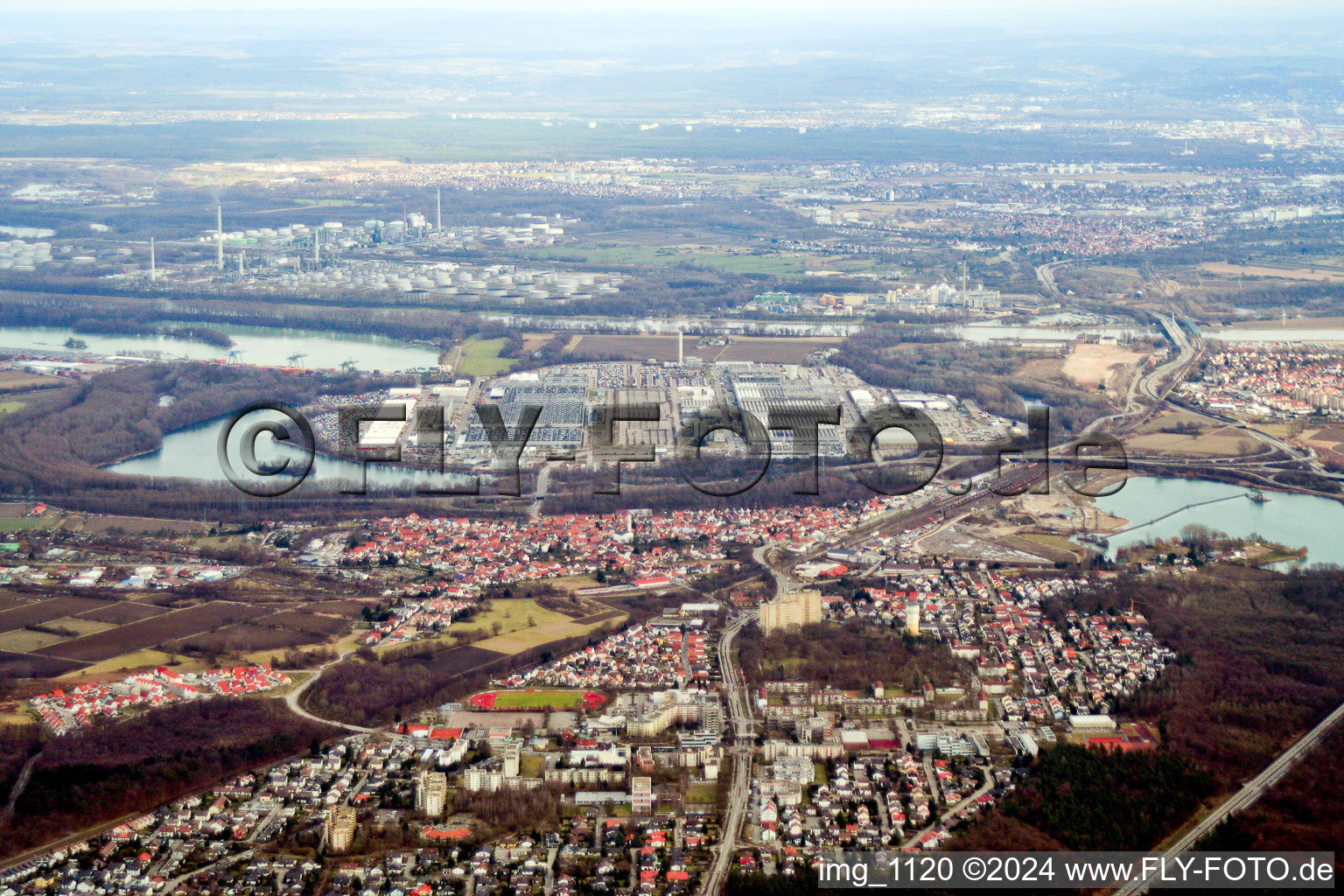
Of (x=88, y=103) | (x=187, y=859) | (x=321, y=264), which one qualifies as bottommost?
(x=187, y=859)

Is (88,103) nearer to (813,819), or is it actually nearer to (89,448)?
(89,448)

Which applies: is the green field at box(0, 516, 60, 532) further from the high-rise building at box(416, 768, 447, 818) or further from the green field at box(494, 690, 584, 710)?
the high-rise building at box(416, 768, 447, 818)

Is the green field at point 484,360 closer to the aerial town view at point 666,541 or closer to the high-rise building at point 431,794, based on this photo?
the aerial town view at point 666,541

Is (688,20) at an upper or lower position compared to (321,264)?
upper

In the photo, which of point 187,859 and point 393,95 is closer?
point 187,859

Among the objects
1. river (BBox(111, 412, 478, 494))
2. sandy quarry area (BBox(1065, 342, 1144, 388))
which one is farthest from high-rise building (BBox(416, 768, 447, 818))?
sandy quarry area (BBox(1065, 342, 1144, 388))

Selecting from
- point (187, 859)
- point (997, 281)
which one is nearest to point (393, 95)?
point (997, 281)

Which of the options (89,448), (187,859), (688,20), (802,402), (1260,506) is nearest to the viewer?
(187,859)
